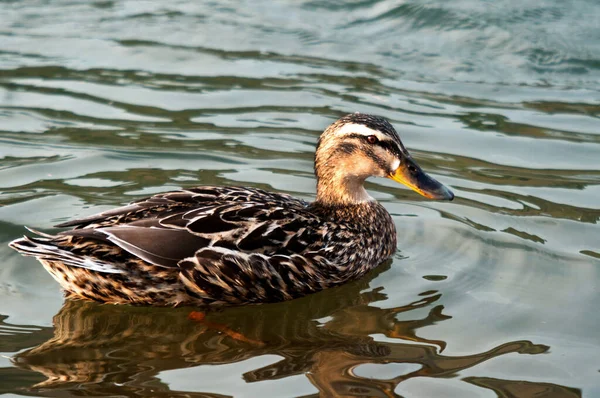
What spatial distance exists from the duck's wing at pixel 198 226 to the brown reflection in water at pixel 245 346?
0.52 meters

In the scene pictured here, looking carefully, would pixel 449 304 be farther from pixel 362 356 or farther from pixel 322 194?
pixel 322 194

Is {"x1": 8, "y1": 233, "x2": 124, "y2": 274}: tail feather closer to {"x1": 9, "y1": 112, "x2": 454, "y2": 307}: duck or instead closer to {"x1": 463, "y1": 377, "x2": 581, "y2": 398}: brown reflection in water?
{"x1": 9, "y1": 112, "x2": 454, "y2": 307}: duck

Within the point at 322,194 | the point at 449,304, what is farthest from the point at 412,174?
the point at 449,304

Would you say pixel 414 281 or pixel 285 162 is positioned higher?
pixel 285 162

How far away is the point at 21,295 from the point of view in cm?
790

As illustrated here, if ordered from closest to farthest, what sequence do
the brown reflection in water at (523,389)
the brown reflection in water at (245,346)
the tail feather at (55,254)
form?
1. the brown reflection in water at (523,389)
2. the brown reflection in water at (245,346)
3. the tail feather at (55,254)

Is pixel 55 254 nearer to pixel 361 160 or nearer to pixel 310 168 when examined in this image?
pixel 361 160

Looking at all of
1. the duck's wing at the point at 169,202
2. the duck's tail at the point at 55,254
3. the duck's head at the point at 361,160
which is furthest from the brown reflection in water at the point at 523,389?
the duck's tail at the point at 55,254

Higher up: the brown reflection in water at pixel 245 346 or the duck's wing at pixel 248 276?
the duck's wing at pixel 248 276

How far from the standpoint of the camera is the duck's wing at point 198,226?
7.45 metres

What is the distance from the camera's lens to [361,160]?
8.79 m

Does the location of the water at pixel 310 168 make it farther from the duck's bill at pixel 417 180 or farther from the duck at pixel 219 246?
the duck's bill at pixel 417 180

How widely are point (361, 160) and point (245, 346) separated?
2.22m

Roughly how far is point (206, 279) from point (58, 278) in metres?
1.11
